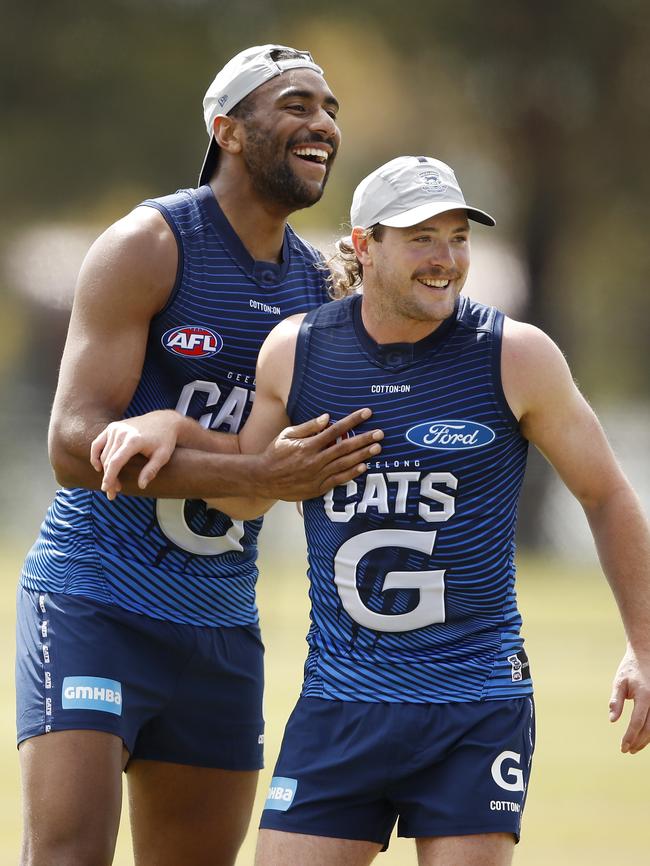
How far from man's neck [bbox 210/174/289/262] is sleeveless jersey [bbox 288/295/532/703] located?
0.76 metres

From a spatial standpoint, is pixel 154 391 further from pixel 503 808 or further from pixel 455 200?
pixel 503 808

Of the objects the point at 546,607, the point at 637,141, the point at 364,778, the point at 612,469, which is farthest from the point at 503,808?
the point at 637,141

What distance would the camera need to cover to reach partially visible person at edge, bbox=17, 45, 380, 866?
3.73m

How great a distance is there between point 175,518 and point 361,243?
0.91 m

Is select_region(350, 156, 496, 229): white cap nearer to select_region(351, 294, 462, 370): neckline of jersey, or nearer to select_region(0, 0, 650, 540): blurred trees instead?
select_region(351, 294, 462, 370): neckline of jersey

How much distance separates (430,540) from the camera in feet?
11.5

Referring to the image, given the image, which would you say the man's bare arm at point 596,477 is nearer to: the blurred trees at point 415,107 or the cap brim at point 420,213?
the cap brim at point 420,213

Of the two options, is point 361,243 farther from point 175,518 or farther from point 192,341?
point 175,518

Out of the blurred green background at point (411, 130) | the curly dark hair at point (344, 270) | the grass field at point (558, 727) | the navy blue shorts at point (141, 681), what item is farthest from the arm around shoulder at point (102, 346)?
the blurred green background at point (411, 130)

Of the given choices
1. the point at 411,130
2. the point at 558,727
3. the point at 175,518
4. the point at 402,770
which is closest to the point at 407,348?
the point at 175,518

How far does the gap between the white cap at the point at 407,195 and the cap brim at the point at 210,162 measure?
2.38 feet

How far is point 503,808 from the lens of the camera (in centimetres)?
340

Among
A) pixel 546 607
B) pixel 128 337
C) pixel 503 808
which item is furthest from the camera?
pixel 546 607

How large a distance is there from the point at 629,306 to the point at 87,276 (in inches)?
775
